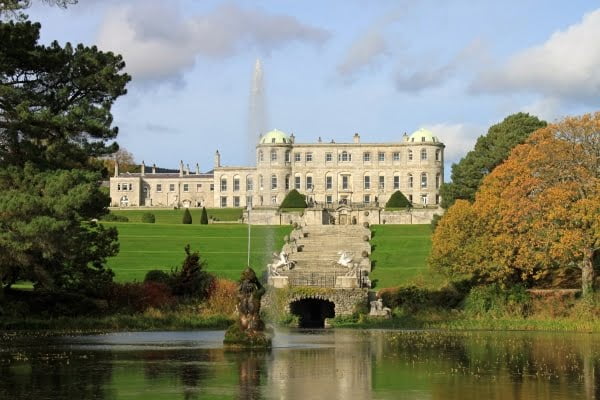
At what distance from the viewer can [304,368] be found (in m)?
21.2

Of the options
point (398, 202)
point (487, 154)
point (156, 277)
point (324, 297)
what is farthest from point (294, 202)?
point (324, 297)

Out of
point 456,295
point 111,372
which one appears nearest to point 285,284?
point 456,295

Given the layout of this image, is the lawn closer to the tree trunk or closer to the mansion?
the tree trunk

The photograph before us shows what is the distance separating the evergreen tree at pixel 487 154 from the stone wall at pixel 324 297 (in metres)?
26.3

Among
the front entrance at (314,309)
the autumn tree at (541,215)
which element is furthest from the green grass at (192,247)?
the autumn tree at (541,215)

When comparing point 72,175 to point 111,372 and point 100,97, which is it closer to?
point 100,97

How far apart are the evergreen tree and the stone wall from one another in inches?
1036

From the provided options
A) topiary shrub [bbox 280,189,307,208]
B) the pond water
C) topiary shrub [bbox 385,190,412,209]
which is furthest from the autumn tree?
topiary shrub [bbox 385,190,412,209]

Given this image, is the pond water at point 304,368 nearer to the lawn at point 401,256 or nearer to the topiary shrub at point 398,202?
the lawn at point 401,256

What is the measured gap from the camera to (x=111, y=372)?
20.2 m

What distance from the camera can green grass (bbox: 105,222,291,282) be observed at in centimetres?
5578

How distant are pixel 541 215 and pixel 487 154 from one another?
3020 cm

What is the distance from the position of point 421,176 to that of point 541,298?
74207mm

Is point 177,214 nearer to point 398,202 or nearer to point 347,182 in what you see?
point 347,182
